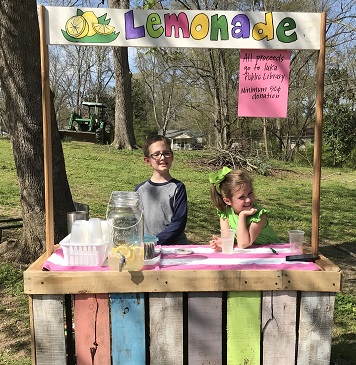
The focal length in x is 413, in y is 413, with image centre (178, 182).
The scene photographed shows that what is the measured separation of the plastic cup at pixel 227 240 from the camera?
2.25 metres

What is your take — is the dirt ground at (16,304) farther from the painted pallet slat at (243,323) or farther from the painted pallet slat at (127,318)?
the painted pallet slat at (127,318)

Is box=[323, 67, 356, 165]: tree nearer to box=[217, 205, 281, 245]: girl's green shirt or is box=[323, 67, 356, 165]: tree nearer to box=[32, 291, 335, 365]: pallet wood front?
box=[217, 205, 281, 245]: girl's green shirt

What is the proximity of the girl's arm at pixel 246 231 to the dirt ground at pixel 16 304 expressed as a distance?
35.3 inches

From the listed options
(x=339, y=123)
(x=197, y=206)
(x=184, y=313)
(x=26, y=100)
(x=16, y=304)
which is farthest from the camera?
(x=339, y=123)

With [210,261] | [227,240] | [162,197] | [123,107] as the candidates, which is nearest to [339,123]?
[123,107]

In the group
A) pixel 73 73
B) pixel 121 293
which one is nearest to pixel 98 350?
pixel 121 293

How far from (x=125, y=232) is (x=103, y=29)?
1.03 meters

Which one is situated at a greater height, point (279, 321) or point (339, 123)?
point (339, 123)

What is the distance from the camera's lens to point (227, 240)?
89.0 inches

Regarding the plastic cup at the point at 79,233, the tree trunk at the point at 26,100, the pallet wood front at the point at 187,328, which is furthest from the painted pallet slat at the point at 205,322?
the tree trunk at the point at 26,100

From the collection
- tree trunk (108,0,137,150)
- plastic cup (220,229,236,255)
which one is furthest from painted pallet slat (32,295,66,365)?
tree trunk (108,0,137,150)

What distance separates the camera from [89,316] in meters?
1.91

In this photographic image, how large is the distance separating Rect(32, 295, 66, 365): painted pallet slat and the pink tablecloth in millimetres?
150

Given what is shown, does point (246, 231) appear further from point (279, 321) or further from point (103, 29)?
point (103, 29)
